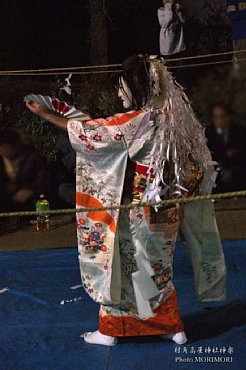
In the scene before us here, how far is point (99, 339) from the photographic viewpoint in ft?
8.62

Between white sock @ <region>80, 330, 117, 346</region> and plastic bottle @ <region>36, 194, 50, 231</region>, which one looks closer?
white sock @ <region>80, 330, 117, 346</region>

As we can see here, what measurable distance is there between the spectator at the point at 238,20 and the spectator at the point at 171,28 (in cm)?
44

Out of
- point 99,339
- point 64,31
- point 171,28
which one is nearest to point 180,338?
point 99,339

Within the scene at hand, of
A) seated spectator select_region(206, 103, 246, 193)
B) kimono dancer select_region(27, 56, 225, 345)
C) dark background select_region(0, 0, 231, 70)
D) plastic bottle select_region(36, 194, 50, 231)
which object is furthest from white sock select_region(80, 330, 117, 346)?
dark background select_region(0, 0, 231, 70)

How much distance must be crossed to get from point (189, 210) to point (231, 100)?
963 mm

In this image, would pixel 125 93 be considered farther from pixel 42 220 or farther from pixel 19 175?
pixel 42 220

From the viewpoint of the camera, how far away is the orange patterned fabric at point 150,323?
2570mm

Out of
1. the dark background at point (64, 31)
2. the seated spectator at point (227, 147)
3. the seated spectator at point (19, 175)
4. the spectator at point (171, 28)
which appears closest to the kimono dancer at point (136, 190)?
the seated spectator at point (227, 147)

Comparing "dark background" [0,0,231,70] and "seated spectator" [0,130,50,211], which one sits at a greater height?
"dark background" [0,0,231,70]

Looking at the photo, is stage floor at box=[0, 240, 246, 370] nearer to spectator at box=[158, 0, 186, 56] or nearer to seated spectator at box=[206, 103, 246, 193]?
seated spectator at box=[206, 103, 246, 193]

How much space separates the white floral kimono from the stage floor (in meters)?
0.13

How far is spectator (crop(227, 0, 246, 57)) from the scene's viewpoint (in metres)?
5.19

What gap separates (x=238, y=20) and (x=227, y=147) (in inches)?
56.2

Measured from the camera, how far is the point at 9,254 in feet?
13.4
